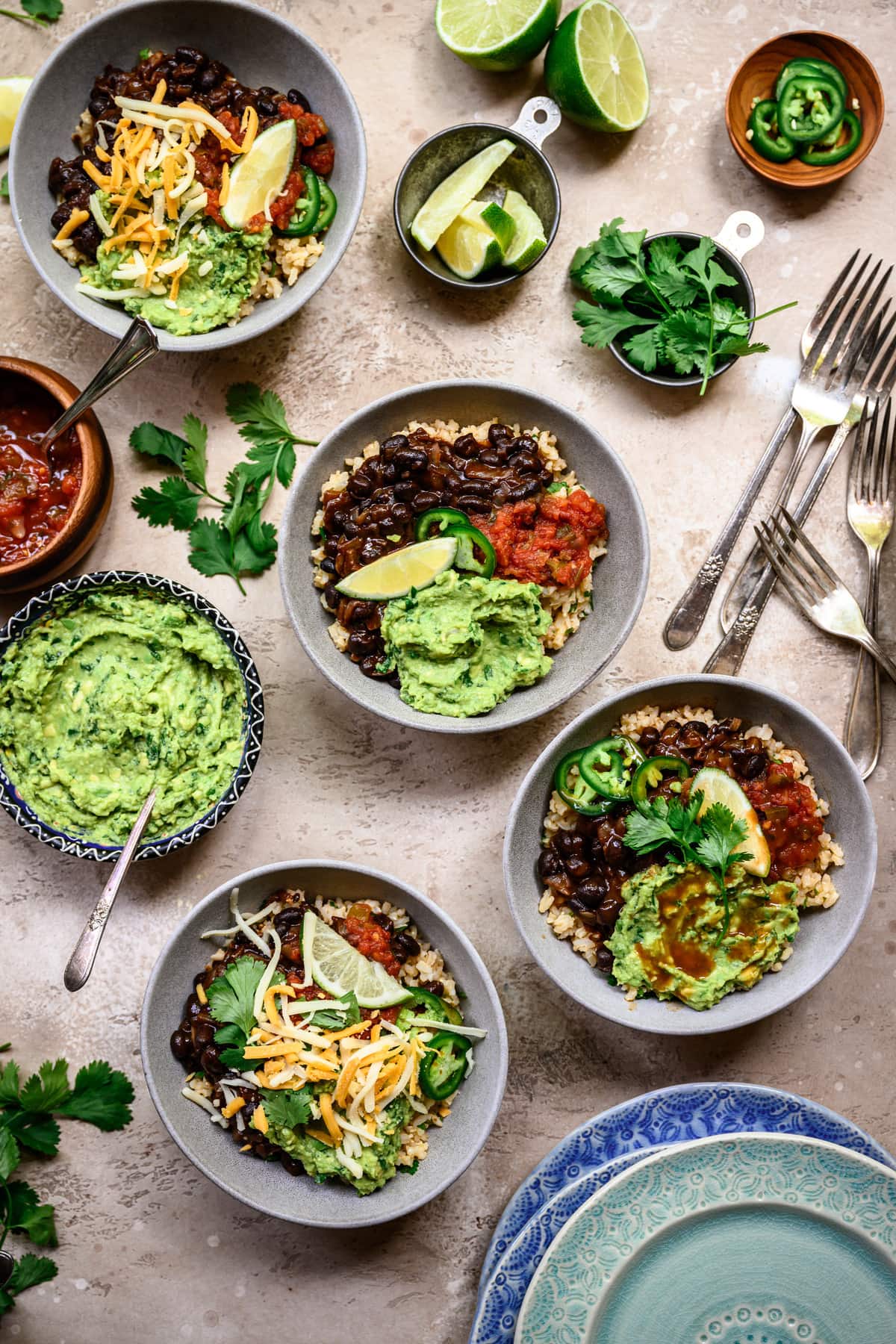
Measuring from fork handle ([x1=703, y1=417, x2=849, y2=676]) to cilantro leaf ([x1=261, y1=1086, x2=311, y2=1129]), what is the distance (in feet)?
5.87

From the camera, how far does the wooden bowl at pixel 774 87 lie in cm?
345

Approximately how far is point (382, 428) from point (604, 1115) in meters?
2.15

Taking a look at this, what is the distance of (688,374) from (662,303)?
0.82 ft

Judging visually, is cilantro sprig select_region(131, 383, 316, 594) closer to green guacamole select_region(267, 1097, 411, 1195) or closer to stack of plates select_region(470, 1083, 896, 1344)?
green guacamole select_region(267, 1097, 411, 1195)

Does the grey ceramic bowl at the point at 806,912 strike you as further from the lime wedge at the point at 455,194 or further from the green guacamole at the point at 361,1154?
the lime wedge at the point at 455,194

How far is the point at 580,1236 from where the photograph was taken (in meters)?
2.85

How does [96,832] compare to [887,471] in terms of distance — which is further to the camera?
[887,471]

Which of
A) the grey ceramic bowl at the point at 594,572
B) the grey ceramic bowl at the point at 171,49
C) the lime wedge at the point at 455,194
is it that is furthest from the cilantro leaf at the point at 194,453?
the lime wedge at the point at 455,194

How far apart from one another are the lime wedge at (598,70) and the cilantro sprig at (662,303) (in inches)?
13.3

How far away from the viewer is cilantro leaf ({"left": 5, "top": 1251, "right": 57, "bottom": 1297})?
10.8ft

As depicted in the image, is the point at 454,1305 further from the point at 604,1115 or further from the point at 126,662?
the point at 126,662

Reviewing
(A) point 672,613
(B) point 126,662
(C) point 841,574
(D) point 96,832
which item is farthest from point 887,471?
(D) point 96,832

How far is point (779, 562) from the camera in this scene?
11.4ft

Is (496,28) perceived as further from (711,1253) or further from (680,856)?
(711,1253)
